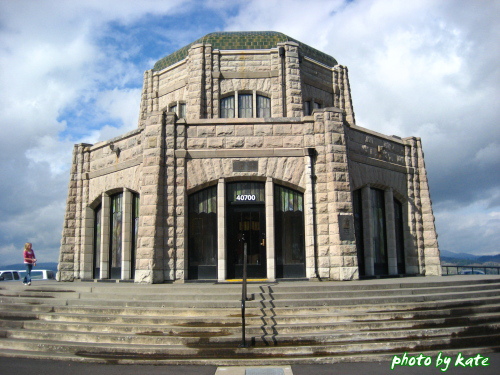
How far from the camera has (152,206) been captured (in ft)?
47.4

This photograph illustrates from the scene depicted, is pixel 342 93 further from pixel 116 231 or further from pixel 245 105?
pixel 116 231

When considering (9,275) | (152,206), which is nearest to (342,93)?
(152,206)

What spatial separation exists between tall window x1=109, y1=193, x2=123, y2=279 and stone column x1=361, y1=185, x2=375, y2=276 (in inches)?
345

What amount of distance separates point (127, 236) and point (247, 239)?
4.47m

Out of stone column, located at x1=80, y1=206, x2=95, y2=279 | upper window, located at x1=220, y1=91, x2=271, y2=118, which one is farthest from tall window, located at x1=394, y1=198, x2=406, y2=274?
stone column, located at x1=80, y1=206, x2=95, y2=279

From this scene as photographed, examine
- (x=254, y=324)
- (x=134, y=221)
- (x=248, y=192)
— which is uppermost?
(x=248, y=192)

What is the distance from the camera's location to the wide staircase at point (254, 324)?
8.87m

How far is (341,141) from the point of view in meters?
15.0

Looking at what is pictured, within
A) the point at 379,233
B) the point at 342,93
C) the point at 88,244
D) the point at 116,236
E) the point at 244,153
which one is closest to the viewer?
the point at 244,153

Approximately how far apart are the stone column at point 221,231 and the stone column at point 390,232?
6592mm

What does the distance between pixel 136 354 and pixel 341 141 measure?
920 cm

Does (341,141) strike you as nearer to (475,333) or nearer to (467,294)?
(467,294)

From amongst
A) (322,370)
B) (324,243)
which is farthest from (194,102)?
(322,370)

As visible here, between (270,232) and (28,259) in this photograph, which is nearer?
(270,232)
